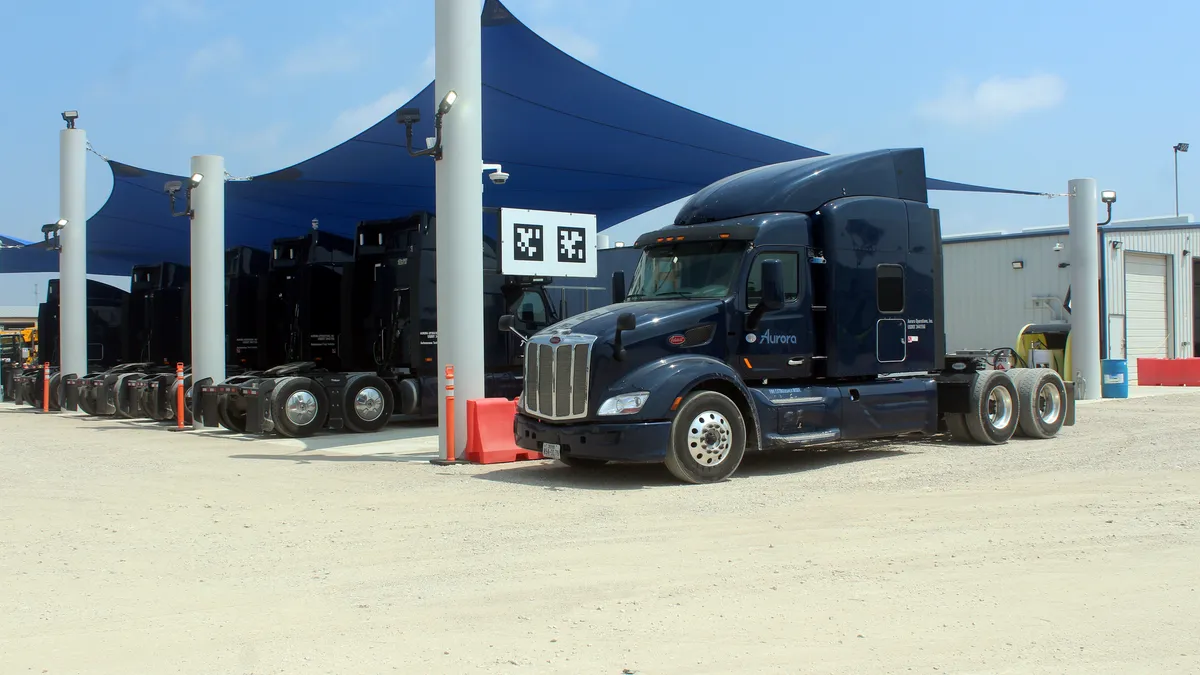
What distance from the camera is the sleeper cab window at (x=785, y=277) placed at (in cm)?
1047

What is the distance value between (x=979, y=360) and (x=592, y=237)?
6.27m

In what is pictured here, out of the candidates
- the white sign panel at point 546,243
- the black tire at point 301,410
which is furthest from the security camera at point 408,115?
the black tire at point 301,410

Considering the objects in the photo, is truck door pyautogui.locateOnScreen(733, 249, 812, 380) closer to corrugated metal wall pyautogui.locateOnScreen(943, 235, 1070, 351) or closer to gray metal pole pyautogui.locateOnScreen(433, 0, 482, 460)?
gray metal pole pyautogui.locateOnScreen(433, 0, 482, 460)

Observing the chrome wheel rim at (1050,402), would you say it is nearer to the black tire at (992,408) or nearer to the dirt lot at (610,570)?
the black tire at (992,408)

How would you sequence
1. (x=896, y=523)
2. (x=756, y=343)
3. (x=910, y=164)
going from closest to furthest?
(x=896, y=523) → (x=756, y=343) → (x=910, y=164)

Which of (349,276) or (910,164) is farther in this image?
(349,276)

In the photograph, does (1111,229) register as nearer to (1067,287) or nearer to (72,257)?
(1067,287)

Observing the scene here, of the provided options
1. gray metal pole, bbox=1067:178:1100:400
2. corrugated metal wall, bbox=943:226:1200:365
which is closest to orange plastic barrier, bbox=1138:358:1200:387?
corrugated metal wall, bbox=943:226:1200:365

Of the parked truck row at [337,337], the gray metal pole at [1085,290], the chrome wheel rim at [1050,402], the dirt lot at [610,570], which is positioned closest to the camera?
the dirt lot at [610,570]

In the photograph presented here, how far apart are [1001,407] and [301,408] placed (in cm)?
928

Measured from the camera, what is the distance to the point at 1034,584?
5.62 metres

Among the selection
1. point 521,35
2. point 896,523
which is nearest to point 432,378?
point 521,35

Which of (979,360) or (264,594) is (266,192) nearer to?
(979,360)

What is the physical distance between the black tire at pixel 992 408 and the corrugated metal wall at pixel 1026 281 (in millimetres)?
13345
